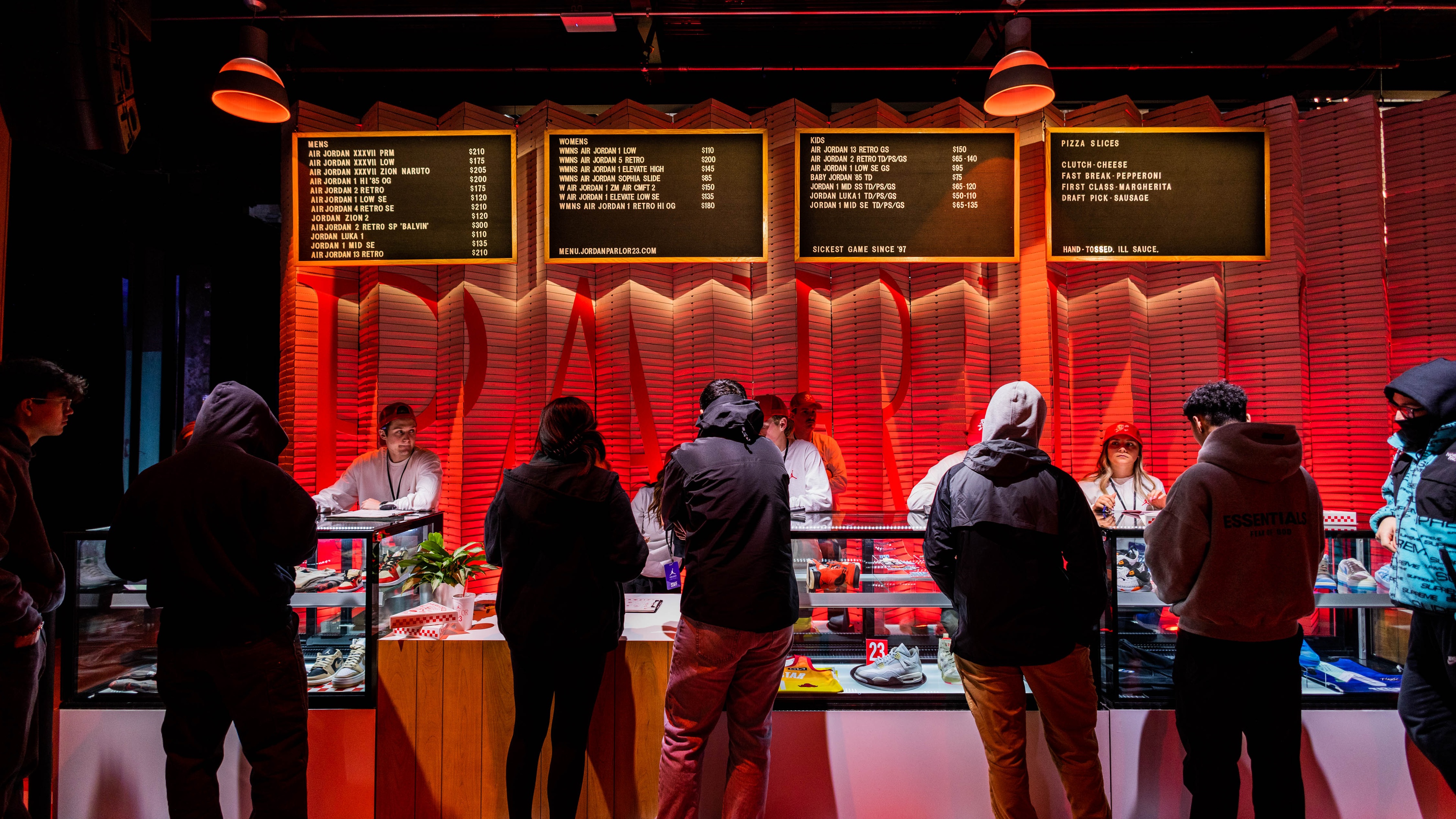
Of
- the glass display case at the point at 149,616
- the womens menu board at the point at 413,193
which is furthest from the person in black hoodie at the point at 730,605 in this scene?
the womens menu board at the point at 413,193

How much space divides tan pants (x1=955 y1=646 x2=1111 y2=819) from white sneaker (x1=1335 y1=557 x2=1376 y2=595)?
1.40m

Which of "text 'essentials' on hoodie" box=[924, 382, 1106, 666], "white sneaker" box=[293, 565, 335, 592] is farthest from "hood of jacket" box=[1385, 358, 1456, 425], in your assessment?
"white sneaker" box=[293, 565, 335, 592]

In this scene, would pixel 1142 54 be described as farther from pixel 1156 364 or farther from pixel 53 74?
pixel 53 74

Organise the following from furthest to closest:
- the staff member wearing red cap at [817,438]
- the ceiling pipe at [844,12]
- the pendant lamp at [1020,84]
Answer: the staff member wearing red cap at [817,438] → the ceiling pipe at [844,12] → the pendant lamp at [1020,84]

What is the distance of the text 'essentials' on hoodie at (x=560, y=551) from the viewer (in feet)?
7.70

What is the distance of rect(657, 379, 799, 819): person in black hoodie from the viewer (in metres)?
2.33

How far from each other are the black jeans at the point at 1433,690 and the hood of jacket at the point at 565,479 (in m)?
2.80

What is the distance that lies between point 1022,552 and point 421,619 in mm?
2295

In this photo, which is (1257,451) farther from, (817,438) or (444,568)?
(444,568)

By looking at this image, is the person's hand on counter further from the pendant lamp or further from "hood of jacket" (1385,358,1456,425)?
the pendant lamp

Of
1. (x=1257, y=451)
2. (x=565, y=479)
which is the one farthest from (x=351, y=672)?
(x=1257, y=451)

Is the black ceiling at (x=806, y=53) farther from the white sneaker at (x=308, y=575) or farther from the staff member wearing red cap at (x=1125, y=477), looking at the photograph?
the white sneaker at (x=308, y=575)

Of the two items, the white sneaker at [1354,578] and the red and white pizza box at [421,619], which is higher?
the white sneaker at [1354,578]

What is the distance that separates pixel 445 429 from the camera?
16.4 feet
